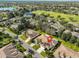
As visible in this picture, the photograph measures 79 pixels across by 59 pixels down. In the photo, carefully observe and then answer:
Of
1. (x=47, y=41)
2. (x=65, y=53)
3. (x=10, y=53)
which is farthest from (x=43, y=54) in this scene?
(x=10, y=53)

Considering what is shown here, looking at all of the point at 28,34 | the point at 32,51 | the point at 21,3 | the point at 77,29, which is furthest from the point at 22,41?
the point at 21,3

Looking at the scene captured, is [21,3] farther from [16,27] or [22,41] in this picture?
[22,41]

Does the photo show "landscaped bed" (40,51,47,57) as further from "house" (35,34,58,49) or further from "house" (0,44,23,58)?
"house" (0,44,23,58)

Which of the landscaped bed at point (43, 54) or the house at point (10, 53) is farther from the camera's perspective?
the landscaped bed at point (43, 54)

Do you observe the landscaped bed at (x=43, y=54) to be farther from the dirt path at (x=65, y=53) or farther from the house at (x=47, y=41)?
the house at (x=47, y=41)

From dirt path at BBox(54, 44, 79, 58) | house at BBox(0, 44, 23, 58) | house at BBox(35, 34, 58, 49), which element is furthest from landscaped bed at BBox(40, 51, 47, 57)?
house at BBox(0, 44, 23, 58)

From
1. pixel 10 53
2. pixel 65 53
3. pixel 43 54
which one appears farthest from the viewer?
pixel 43 54

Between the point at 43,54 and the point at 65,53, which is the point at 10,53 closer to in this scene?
the point at 43,54

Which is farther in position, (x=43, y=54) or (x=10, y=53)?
(x=43, y=54)

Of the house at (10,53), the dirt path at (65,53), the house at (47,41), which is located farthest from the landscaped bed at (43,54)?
the house at (10,53)
